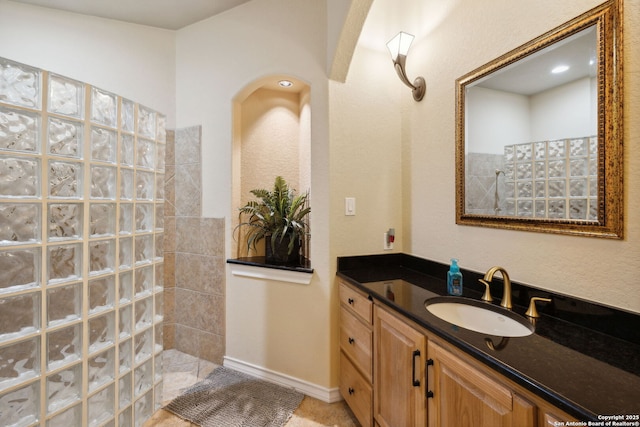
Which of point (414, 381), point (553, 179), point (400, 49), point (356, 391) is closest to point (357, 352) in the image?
point (356, 391)

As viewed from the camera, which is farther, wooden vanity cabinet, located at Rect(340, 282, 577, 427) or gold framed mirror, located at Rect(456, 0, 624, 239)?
gold framed mirror, located at Rect(456, 0, 624, 239)

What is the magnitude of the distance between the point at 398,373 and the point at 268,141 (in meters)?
2.05

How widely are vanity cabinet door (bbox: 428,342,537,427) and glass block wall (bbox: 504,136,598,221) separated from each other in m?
0.73

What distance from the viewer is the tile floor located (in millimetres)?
1724

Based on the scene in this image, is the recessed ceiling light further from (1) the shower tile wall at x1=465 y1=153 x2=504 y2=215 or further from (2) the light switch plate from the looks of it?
(2) the light switch plate

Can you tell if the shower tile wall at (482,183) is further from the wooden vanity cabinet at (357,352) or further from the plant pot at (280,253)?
the plant pot at (280,253)

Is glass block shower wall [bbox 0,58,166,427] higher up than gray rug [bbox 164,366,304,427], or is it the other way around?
glass block shower wall [bbox 0,58,166,427]

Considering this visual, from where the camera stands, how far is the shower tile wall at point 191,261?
2365mm

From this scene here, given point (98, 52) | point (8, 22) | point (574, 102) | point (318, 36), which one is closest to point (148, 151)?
point (318, 36)

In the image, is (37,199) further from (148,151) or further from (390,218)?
(390,218)

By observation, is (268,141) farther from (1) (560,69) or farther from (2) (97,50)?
(1) (560,69)

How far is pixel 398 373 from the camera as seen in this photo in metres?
1.25

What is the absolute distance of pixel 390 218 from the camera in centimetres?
207

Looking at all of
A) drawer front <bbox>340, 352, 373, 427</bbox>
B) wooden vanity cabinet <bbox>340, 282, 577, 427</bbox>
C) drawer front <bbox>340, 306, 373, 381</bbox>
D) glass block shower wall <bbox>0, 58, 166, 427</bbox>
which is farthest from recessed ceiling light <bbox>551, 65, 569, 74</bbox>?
glass block shower wall <bbox>0, 58, 166, 427</bbox>
